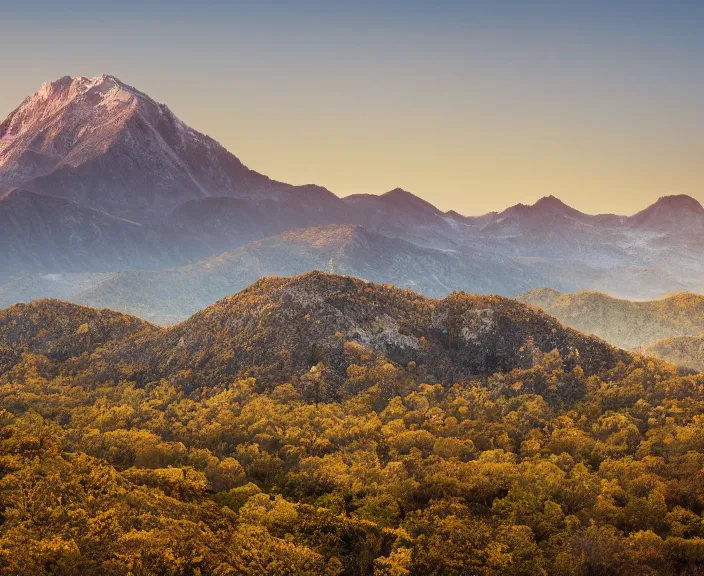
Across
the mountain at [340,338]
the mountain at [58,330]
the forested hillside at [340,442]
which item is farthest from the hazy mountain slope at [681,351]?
the mountain at [58,330]

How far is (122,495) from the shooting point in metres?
43.2

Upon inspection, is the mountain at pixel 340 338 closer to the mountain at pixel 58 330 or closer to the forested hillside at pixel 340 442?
the forested hillside at pixel 340 442

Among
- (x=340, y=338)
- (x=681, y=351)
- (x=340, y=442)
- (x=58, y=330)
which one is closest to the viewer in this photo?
(x=340, y=442)

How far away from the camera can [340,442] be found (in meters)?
57.8

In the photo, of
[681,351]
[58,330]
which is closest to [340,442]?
[58,330]

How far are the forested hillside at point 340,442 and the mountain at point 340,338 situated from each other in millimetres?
289

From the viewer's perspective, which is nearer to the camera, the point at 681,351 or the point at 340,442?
the point at 340,442

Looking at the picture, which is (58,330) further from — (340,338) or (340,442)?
(340,442)

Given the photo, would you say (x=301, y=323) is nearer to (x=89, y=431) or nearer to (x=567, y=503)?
(x=89, y=431)

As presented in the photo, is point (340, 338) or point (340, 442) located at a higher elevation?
point (340, 338)

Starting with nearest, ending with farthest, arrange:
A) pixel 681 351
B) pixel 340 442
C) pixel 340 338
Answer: pixel 340 442 → pixel 340 338 → pixel 681 351

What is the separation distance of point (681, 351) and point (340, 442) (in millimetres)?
113060

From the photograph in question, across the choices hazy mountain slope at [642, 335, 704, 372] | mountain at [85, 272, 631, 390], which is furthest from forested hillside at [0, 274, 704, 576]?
hazy mountain slope at [642, 335, 704, 372]

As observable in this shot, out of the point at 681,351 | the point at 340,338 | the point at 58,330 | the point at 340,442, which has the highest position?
the point at 681,351
